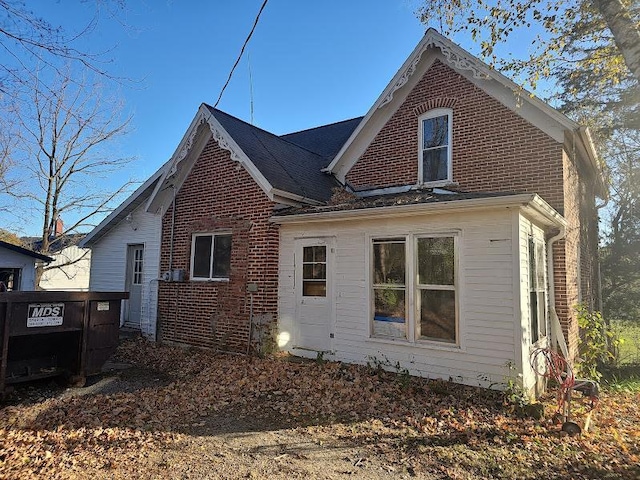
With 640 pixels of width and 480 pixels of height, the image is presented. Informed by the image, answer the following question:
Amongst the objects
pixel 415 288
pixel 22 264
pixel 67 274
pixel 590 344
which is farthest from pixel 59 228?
Answer: pixel 590 344

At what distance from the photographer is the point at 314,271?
860cm

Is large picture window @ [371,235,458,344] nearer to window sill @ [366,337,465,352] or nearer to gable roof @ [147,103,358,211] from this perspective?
window sill @ [366,337,465,352]

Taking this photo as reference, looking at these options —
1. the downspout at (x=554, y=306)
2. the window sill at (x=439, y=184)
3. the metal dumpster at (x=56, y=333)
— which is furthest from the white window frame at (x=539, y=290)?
the metal dumpster at (x=56, y=333)

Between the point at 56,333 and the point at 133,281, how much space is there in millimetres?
6310

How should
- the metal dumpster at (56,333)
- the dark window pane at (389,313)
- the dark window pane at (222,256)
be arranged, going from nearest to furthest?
the metal dumpster at (56,333), the dark window pane at (389,313), the dark window pane at (222,256)

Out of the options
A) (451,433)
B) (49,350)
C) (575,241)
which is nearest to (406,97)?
(575,241)

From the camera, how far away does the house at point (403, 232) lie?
6.62m

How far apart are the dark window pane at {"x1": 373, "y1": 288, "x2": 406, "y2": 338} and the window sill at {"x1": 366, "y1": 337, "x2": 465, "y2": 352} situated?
13cm

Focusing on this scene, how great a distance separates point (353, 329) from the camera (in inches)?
309

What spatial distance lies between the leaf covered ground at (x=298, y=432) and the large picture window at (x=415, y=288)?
0.89 meters

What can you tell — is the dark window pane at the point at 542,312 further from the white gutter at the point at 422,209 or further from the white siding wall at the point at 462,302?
the white siding wall at the point at 462,302

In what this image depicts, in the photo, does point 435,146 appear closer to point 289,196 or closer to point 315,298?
point 289,196

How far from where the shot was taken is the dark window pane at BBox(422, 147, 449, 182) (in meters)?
9.59

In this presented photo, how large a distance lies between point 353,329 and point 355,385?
1349 millimetres
